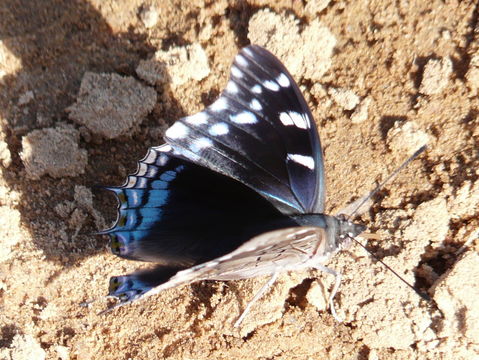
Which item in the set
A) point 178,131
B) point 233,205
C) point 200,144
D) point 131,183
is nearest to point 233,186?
point 233,205

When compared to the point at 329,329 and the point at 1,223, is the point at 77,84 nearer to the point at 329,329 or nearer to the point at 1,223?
the point at 1,223

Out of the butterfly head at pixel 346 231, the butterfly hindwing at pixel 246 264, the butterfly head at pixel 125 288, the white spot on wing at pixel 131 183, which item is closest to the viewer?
the butterfly hindwing at pixel 246 264

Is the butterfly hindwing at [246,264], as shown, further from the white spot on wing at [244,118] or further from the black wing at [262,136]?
the white spot on wing at [244,118]

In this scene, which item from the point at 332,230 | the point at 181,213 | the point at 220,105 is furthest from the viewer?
the point at 181,213

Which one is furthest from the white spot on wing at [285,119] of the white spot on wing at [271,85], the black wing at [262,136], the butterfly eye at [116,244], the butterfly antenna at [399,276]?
the butterfly eye at [116,244]

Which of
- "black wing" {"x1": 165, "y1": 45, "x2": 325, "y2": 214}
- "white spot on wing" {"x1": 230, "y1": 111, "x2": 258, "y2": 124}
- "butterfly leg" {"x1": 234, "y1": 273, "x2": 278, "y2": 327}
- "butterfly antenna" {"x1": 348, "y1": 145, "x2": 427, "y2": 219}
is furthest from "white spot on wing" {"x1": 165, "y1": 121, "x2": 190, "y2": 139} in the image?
"butterfly antenna" {"x1": 348, "y1": 145, "x2": 427, "y2": 219}

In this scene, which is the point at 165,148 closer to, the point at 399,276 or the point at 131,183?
the point at 131,183
